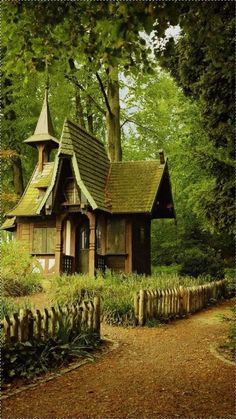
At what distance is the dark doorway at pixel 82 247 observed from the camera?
19.8 meters

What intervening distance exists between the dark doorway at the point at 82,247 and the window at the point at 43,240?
1.14 metres

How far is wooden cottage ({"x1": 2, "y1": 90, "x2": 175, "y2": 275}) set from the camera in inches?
713

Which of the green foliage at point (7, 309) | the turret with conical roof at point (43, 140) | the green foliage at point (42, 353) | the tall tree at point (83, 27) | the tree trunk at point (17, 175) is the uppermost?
the turret with conical roof at point (43, 140)

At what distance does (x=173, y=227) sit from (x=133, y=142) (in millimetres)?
10633

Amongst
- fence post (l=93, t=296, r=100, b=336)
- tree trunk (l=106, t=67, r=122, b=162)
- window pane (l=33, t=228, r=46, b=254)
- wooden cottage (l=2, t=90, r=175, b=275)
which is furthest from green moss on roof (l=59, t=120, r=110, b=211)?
fence post (l=93, t=296, r=100, b=336)

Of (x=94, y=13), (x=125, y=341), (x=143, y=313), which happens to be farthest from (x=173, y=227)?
(x=94, y=13)

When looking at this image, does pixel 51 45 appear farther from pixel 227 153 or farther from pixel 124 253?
pixel 124 253

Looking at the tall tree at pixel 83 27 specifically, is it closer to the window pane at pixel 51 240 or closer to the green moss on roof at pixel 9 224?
the window pane at pixel 51 240

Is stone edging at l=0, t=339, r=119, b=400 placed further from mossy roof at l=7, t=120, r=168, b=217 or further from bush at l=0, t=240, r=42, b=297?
mossy roof at l=7, t=120, r=168, b=217

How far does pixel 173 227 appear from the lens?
23.6 metres

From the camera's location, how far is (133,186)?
20359 mm

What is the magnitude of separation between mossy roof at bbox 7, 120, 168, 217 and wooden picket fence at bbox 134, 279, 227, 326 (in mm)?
4733

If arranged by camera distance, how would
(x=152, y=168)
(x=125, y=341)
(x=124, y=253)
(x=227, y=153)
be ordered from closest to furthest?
(x=227, y=153) → (x=125, y=341) → (x=124, y=253) → (x=152, y=168)

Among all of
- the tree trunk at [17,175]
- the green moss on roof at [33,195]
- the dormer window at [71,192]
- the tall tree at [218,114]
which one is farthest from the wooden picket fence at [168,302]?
the tree trunk at [17,175]
